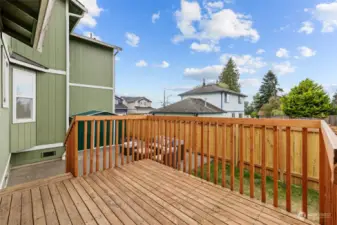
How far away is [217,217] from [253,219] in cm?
37

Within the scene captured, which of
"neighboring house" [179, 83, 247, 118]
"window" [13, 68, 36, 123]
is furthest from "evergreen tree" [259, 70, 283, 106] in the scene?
"window" [13, 68, 36, 123]

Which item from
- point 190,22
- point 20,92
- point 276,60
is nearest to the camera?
point 20,92

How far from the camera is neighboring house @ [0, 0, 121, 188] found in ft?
10.9

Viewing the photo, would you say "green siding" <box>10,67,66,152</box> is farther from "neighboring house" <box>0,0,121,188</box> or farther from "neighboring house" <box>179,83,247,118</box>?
"neighboring house" <box>179,83,247,118</box>

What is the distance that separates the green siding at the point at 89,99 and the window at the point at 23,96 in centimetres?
184

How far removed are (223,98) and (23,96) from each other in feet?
58.0

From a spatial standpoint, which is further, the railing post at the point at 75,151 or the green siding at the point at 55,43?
the green siding at the point at 55,43

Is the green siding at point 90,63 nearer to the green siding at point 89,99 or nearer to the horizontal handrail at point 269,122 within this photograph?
the green siding at point 89,99

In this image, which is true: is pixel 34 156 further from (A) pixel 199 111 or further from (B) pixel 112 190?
(A) pixel 199 111

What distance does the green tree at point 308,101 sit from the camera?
41.3 ft

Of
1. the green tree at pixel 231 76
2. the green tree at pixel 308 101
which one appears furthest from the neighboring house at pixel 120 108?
the green tree at pixel 231 76

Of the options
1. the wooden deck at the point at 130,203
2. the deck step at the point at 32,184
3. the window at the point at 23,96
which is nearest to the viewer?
the wooden deck at the point at 130,203

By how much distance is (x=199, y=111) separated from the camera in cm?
1455

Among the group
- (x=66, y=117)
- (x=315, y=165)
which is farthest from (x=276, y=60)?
(x=66, y=117)
